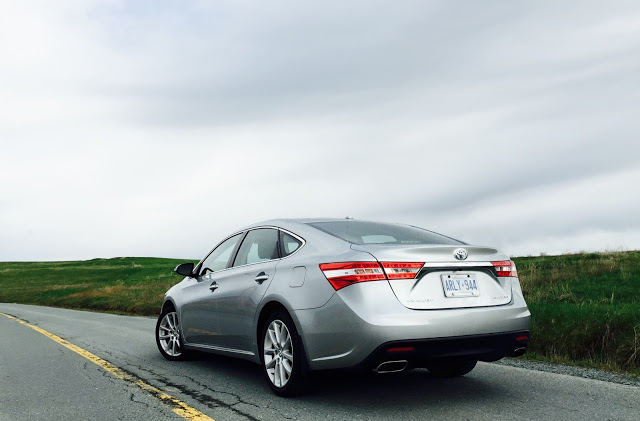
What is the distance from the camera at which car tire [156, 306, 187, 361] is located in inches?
312

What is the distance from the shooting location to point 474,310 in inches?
197

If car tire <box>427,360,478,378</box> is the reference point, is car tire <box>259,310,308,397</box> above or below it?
above

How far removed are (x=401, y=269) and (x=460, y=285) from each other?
0.52 meters

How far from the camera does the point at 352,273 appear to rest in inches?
196

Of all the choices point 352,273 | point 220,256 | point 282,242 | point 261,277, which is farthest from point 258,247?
point 352,273

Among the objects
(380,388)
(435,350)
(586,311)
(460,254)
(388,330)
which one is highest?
(460,254)

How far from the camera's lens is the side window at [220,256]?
23.4 feet

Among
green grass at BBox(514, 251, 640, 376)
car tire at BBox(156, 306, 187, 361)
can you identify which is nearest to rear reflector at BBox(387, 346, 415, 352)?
green grass at BBox(514, 251, 640, 376)

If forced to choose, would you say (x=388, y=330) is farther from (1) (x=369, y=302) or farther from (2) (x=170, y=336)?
(2) (x=170, y=336)

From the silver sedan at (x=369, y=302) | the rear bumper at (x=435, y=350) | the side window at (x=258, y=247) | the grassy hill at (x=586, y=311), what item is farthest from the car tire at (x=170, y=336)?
the grassy hill at (x=586, y=311)

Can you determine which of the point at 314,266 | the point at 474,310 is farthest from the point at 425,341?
the point at 314,266

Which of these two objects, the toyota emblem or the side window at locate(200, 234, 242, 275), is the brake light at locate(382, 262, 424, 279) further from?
the side window at locate(200, 234, 242, 275)

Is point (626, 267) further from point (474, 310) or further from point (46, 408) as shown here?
point (46, 408)

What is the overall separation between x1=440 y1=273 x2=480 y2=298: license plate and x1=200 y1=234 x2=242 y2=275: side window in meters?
2.78
